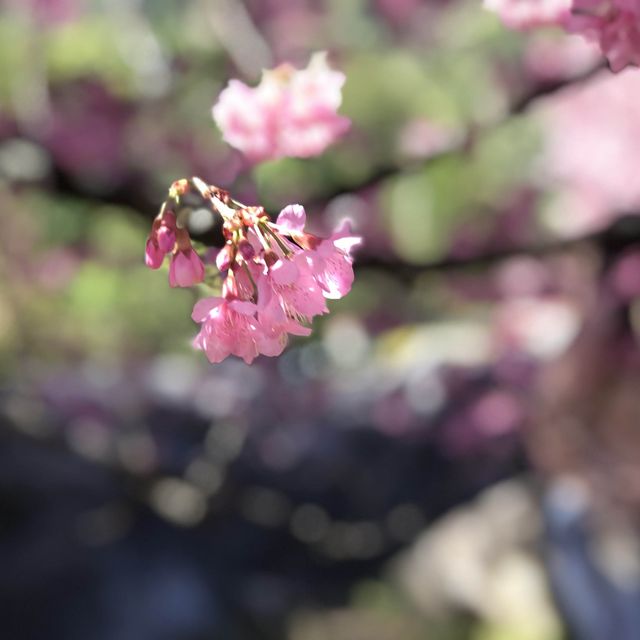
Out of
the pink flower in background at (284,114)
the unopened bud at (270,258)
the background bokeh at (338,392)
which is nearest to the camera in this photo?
the unopened bud at (270,258)

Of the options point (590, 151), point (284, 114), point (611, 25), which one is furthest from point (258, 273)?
point (590, 151)

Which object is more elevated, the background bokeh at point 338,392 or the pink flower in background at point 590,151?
the pink flower in background at point 590,151

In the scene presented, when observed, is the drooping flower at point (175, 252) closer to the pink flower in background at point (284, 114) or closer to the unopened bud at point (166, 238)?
the unopened bud at point (166, 238)

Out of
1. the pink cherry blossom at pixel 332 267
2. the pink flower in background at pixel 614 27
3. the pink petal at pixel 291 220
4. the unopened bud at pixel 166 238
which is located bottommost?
the pink cherry blossom at pixel 332 267

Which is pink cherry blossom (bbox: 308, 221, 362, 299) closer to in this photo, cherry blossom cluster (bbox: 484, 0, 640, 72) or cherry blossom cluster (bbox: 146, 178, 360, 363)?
cherry blossom cluster (bbox: 146, 178, 360, 363)

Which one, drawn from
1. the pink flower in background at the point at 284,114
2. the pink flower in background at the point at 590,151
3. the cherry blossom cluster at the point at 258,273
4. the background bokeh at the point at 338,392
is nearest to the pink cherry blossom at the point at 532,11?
the pink flower in background at the point at 284,114

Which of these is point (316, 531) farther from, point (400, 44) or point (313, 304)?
point (313, 304)
